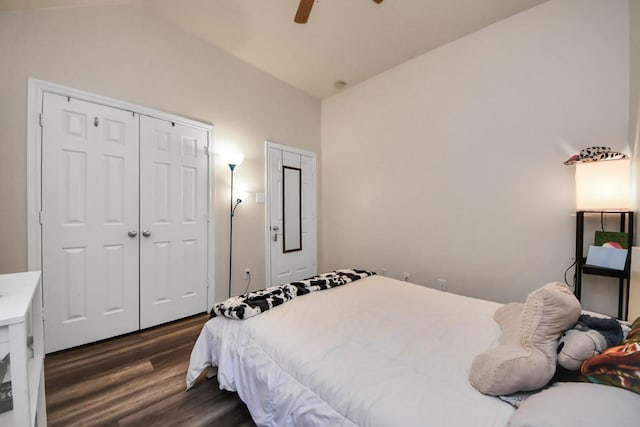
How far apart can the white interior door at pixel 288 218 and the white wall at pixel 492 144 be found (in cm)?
73

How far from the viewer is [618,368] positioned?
691 millimetres

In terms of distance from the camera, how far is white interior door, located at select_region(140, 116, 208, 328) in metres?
2.47

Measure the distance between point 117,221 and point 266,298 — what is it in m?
1.62

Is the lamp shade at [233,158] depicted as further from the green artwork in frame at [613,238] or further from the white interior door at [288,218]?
the green artwork in frame at [613,238]

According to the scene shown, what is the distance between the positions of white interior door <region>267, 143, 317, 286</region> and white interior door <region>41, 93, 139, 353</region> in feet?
4.97

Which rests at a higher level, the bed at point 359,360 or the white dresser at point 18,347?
the white dresser at point 18,347

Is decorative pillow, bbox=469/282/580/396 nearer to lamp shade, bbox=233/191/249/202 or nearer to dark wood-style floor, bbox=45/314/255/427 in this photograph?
dark wood-style floor, bbox=45/314/255/427

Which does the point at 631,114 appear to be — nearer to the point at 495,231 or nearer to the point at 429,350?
the point at 495,231

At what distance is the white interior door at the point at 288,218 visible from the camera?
350 centimetres

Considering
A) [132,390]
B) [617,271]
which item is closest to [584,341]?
[617,271]

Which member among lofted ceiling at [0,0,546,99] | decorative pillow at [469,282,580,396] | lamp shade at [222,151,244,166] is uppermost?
lofted ceiling at [0,0,546,99]

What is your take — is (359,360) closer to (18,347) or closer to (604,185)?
(18,347)

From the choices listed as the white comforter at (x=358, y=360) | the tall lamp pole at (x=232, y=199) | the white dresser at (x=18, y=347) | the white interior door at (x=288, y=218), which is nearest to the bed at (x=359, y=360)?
the white comforter at (x=358, y=360)

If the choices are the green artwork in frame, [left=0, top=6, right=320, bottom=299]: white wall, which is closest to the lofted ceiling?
[left=0, top=6, right=320, bottom=299]: white wall
